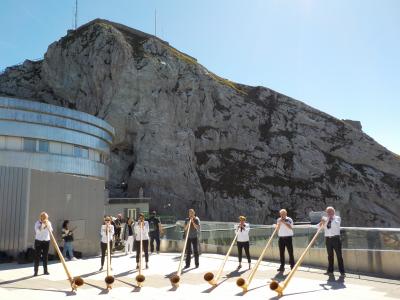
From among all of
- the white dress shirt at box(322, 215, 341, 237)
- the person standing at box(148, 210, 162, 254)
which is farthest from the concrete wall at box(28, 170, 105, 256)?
the white dress shirt at box(322, 215, 341, 237)

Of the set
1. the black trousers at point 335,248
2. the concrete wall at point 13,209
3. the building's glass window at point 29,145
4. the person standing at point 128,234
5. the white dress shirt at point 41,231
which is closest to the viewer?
the black trousers at point 335,248

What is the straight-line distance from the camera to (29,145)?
3753 cm

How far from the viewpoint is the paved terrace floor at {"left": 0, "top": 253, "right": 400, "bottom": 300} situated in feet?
29.5

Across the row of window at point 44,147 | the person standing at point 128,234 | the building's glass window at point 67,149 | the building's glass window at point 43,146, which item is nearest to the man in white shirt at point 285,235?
the person standing at point 128,234

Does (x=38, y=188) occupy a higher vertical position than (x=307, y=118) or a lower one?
lower

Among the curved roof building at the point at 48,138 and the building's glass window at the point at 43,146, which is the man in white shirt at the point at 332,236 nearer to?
the curved roof building at the point at 48,138

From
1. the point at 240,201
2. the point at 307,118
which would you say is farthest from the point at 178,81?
the point at 307,118

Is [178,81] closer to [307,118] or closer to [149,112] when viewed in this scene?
[149,112]

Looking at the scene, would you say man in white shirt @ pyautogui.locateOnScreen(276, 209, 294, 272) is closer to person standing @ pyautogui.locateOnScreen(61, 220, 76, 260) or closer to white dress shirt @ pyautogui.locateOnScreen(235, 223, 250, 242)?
white dress shirt @ pyautogui.locateOnScreen(235, 223, 250, 242)

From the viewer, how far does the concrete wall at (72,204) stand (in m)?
16.1

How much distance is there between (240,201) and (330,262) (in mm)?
56152

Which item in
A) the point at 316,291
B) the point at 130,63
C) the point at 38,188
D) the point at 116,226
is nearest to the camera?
the point at 316,291

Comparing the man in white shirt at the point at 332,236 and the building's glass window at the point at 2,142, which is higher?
the building's glass window at the point at 2,142

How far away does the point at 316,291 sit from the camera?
9281 mm
